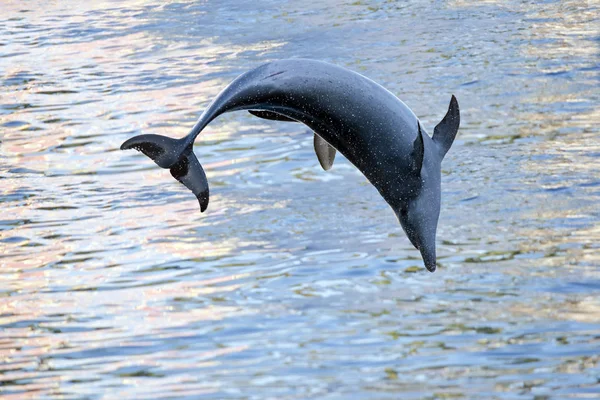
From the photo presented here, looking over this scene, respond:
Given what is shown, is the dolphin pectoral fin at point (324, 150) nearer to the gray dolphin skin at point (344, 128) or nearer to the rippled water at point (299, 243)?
the gray dolphin skin at point (344, 128)

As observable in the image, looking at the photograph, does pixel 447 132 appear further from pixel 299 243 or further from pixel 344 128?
pixel 299 243

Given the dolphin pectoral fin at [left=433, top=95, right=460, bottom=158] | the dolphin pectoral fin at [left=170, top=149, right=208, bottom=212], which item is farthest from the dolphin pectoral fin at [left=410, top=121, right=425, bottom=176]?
the dolphin pectoral fin at [left=170, top=149, right=208, bottom=212]

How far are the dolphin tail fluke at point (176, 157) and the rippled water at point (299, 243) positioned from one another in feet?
10.1

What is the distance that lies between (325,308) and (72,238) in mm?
3587

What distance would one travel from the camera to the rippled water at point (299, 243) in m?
9.00

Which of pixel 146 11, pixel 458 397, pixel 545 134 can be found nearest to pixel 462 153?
pixel 545 134

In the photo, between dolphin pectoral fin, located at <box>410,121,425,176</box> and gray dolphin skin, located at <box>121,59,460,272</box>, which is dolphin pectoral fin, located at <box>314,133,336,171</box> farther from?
dolphin pectoral fin, located at <box>410,121,425,176</box>

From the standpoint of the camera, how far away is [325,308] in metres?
10.0

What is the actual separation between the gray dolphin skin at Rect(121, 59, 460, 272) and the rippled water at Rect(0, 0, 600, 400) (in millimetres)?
2690

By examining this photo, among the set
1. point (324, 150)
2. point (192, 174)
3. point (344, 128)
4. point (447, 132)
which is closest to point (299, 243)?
point (324, 150)

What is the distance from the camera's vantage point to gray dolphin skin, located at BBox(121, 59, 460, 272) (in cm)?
567

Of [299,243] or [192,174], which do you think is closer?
[192,174]

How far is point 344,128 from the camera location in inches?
231

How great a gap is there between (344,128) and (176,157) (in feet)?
2.76
